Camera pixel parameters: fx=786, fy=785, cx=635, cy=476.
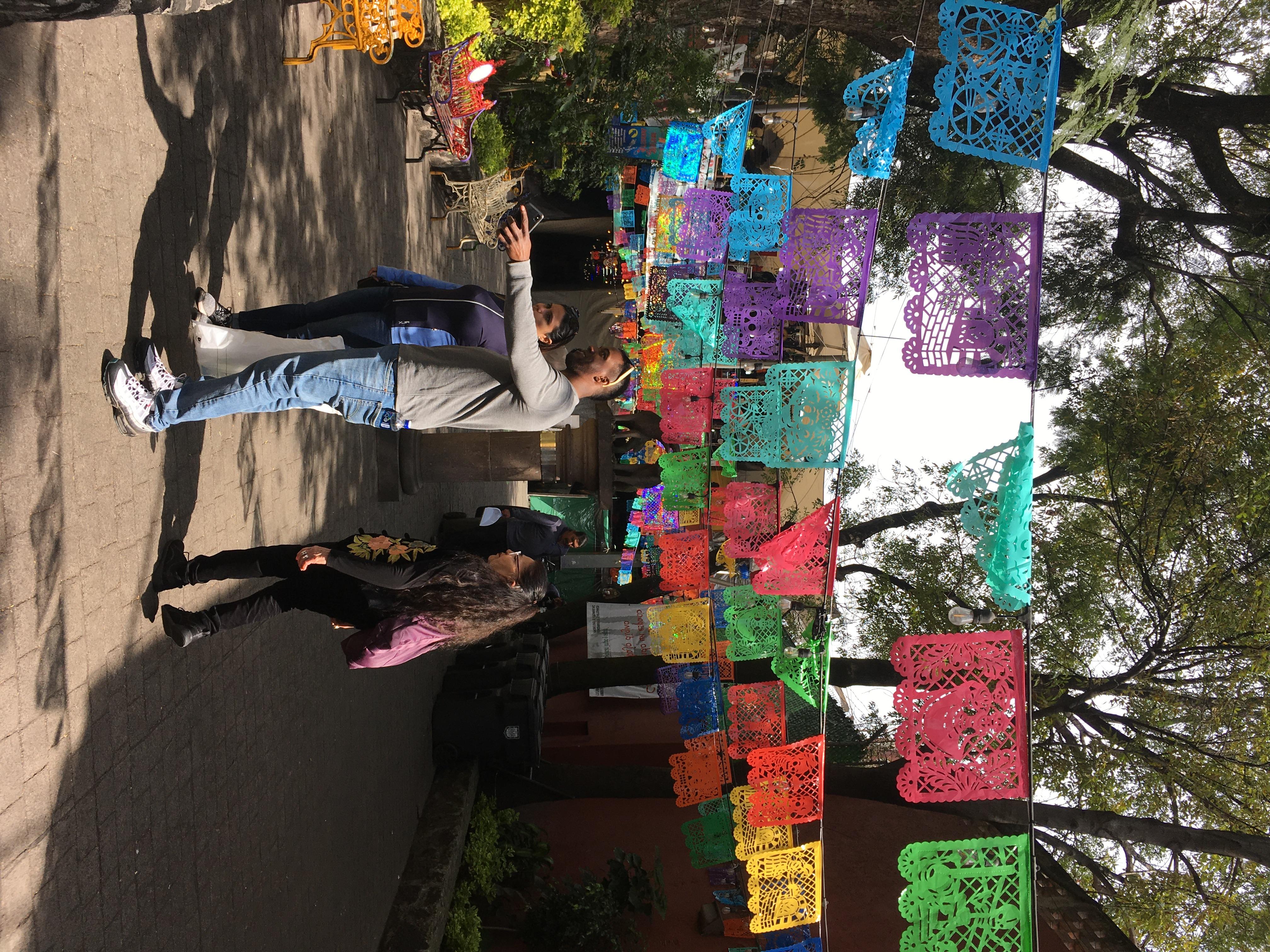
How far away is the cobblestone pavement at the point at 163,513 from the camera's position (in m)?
3.12

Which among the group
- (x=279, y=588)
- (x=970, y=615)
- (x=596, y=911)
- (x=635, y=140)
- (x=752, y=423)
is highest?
(x=635, y=140)

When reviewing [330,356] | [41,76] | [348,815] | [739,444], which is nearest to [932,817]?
[739,444]

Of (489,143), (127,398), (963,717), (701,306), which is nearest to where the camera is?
(127,398)

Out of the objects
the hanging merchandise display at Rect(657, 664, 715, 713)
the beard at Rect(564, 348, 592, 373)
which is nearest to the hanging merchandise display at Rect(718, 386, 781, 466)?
the beard at Rect(564, 348, 592, 373)

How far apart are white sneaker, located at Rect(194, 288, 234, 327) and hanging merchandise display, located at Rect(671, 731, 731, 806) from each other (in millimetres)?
5384

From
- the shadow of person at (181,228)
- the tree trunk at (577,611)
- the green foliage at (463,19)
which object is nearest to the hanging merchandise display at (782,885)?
the shadow of person at (181,228)

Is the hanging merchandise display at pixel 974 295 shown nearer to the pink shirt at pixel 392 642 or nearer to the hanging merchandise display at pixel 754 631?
the pink shirt at pixel 392 642

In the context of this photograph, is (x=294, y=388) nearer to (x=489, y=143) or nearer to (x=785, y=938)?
(x=785, y=938)

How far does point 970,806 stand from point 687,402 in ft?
15.1

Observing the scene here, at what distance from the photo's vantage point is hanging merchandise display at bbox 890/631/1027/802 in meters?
4.38

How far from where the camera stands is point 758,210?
240 inches

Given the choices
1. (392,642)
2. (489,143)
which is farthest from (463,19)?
(392,642)

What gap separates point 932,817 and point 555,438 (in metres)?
5.63

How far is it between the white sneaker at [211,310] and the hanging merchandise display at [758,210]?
3.68 m
